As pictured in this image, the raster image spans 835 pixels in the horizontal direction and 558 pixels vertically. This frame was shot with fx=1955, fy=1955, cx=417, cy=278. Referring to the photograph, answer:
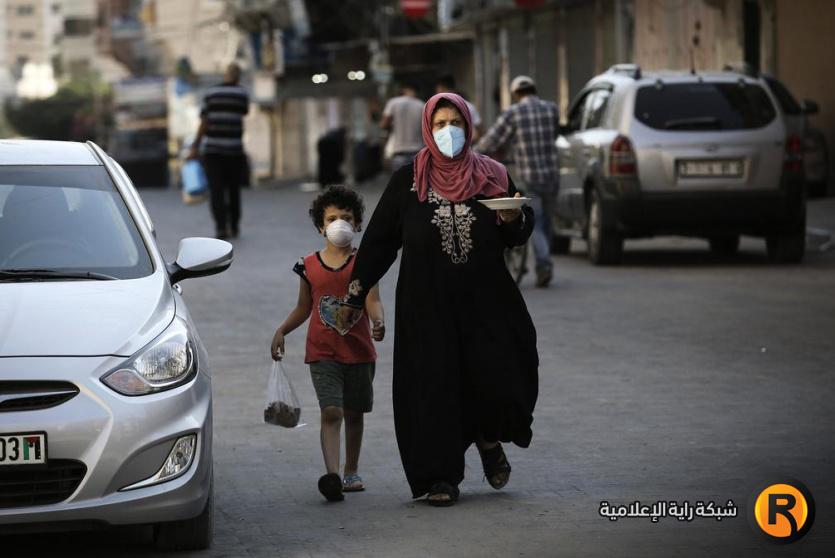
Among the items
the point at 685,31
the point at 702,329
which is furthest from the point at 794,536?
the point at 685,31

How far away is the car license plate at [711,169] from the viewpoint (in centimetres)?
1828

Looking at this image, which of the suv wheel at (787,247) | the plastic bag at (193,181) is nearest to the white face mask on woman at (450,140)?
the suv wheel at (787,247)

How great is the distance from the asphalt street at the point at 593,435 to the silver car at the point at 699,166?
82 centimetres

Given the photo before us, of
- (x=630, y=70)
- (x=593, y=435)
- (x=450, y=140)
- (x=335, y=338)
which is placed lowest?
(x=593, y=435)

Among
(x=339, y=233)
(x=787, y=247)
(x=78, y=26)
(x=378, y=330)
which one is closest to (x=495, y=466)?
(x=378, y=330)

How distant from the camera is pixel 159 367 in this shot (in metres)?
6.45

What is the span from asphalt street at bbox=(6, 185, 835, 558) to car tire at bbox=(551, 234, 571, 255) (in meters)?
3.32

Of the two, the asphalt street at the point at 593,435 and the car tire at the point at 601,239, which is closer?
Result: the asphalt street at the point at 593,435

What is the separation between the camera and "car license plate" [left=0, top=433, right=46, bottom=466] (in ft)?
20.1

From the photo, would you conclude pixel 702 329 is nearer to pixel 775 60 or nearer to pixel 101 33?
pixel 775 60

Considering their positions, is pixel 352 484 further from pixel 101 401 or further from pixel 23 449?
pixel 23 449

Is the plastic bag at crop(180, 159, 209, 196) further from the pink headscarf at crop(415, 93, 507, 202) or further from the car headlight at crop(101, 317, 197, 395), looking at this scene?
the car headlight at crop(101, 317, 197, 395)

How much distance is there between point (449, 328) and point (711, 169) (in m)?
11.1

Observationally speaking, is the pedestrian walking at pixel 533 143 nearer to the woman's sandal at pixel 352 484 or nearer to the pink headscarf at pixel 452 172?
the woman's sandal at pixel 352 484
